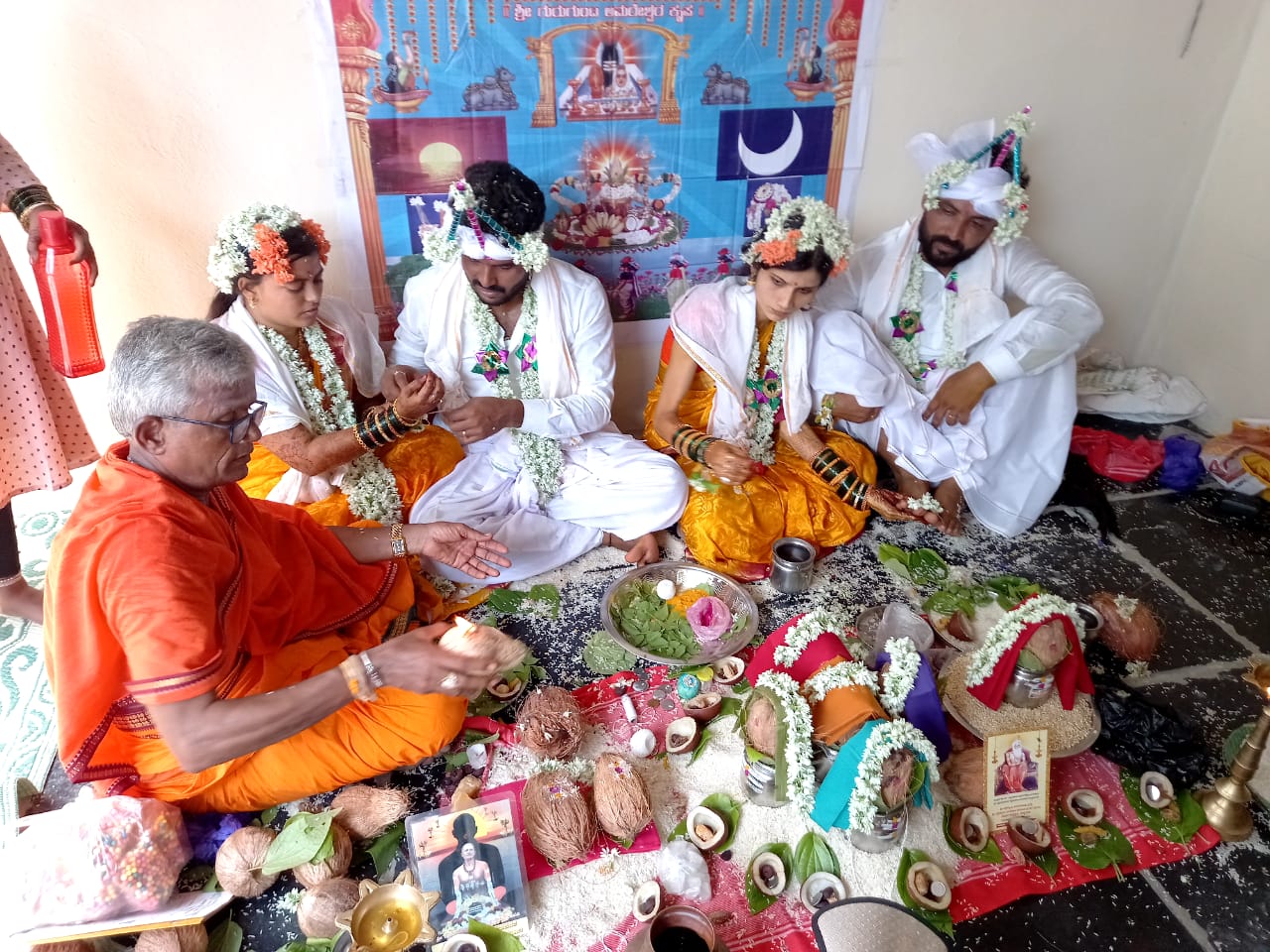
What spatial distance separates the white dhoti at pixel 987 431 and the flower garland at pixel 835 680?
1.60 m

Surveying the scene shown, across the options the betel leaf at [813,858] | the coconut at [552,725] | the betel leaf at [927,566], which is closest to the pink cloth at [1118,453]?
the betel leaf at [927,566]

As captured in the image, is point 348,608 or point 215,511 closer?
point 215,511

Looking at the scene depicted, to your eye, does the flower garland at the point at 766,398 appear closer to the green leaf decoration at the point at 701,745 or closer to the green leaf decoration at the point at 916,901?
the green leaf decoration at the point at 701,745

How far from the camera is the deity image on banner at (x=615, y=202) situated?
3316mm

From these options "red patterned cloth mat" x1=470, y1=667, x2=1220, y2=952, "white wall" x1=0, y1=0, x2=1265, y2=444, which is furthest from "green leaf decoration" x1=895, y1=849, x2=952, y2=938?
"white wall" x1=0, y1=0, x2=1265, y2=444

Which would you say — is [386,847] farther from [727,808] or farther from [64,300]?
[64,300]

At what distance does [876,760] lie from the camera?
73.5 inches

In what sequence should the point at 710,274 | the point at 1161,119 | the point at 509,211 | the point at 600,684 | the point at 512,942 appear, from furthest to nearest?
the point at 1161,119
the point at 710,274
the point at 509,211
the point at 600,684
the point at 512,942

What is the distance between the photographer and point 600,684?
101 inches

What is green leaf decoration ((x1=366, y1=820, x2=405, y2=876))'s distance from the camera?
78.2 inches

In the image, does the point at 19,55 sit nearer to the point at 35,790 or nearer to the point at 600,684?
the point at 35,790

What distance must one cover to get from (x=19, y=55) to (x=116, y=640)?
86.0 inches

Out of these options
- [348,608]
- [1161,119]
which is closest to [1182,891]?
[348,608]

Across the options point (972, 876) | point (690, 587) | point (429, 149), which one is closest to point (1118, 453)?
point (690, 587)
